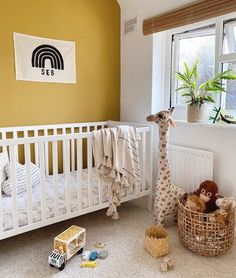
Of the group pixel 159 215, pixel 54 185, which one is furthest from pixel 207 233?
pixel 54 185

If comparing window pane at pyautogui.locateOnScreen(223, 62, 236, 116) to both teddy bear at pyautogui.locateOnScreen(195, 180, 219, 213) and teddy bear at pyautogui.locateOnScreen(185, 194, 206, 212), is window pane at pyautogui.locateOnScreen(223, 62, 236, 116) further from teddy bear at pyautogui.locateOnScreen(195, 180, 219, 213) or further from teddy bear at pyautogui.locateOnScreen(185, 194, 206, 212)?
teddy bear at pyautogui.locateOnScreen(185, 194, 206, 212)

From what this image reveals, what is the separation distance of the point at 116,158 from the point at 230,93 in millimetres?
1101

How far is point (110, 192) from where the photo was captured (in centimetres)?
212

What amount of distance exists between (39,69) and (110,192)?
1.28 meters

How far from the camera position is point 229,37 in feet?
7.14

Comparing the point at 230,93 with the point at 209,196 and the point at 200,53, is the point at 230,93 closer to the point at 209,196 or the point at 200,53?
the point at 200,53

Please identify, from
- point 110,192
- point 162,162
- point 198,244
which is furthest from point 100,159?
point 198,244

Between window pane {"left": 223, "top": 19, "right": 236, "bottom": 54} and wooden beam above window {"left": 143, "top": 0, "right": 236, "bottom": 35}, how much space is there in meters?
0.22

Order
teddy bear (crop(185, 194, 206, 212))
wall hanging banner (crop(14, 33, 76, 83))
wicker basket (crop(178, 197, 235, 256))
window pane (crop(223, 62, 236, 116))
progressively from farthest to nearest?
1. wall hanging banner (crop(14, 33, 76, 83))
2. window pane (crop(223, 62, 236, 116))
3. teddy bear (crop(185, 194, 206, 212))
4. wicker basket (crop(178, 197, 235, 256))

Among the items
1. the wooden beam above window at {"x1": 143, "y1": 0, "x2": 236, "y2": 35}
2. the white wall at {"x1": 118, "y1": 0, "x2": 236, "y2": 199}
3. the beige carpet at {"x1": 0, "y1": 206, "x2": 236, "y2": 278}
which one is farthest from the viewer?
the white wall at {"x1": 118, "y1": 0, "x2": 236, "y2": 199}

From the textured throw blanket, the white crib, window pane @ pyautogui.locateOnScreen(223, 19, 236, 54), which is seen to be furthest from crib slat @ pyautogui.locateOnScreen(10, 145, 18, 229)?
window pane @ pyautogui.locateOnScreen(223, 19, 236, 54)

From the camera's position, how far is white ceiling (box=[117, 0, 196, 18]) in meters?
2.34

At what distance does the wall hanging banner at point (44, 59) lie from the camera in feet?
7.61

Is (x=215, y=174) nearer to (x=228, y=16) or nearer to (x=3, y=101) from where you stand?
(x=228, y=16)
